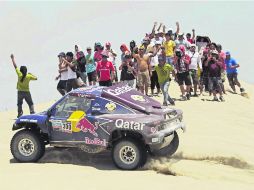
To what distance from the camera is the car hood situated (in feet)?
34.6

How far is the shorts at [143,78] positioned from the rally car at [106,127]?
679cm

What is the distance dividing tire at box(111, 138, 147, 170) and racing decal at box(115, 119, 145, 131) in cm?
26

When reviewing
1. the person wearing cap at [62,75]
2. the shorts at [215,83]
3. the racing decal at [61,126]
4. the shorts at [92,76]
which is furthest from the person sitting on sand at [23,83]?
the shorts at [215,83]

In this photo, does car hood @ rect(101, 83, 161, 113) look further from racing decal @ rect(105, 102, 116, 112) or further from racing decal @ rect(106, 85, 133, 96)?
racing decal @ rect(105, 102, 116, 112)

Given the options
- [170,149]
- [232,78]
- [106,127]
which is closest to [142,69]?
[232,78]

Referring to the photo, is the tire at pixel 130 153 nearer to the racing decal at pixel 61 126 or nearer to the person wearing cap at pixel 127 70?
the racing decal at pixel 61 126

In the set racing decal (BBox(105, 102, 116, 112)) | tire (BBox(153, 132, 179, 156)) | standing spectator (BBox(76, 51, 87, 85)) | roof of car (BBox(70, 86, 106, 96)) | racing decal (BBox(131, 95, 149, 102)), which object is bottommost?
tire (BBox(153, 132, 179, 156))

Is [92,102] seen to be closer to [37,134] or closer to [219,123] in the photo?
[37,134]

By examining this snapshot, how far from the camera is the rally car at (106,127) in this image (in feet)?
33.0

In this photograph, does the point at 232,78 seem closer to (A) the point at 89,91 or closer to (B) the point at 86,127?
(A) the point at 89,91

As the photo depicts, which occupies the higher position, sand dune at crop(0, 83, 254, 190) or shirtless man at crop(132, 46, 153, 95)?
shirtless man at crop(132, 46, 153, 95)

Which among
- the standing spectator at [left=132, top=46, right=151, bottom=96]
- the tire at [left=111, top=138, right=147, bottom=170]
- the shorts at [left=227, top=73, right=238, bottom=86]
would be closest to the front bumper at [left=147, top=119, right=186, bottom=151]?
the tire at [left=111, top=138, right=147, bottom=170]

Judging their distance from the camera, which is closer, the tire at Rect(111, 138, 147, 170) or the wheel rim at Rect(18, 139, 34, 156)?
the tire at Rect(111, 138, 147, 170)

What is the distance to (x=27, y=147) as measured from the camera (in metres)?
10.9
